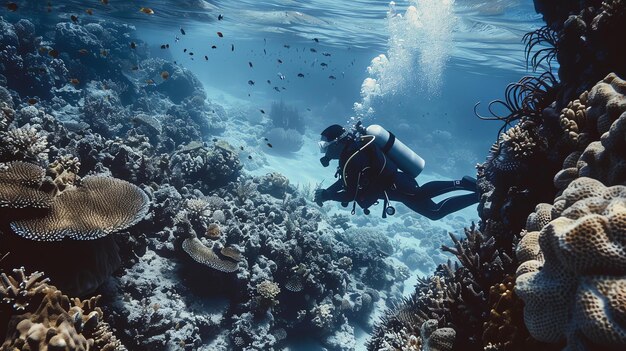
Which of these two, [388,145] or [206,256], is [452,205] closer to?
[388,145]

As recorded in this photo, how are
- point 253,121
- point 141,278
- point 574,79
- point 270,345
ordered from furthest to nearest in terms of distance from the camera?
point 253,121 → point 270,345 → point 141,278 → point 574,79

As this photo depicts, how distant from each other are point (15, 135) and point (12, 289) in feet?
10.1

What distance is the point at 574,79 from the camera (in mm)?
4766

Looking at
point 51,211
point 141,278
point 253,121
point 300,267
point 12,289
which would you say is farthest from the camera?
point 253,121

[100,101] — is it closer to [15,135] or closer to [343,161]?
[15,135]

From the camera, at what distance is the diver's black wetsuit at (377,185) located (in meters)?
7.72

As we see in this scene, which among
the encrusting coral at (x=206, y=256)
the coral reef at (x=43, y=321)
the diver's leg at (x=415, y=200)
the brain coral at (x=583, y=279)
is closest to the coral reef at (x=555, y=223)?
the brain coral at (x=583, y=279)

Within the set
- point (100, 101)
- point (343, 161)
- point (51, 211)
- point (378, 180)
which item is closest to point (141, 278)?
point (51, 211)

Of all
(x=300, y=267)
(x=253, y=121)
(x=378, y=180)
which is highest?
(x=378, y=180)

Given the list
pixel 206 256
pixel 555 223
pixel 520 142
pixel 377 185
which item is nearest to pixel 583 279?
pixel 555 223

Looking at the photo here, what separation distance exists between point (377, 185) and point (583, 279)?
613cm

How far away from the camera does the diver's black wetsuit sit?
7.72m

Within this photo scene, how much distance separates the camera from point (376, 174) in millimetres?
7867

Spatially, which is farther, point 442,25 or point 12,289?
point 442,25
